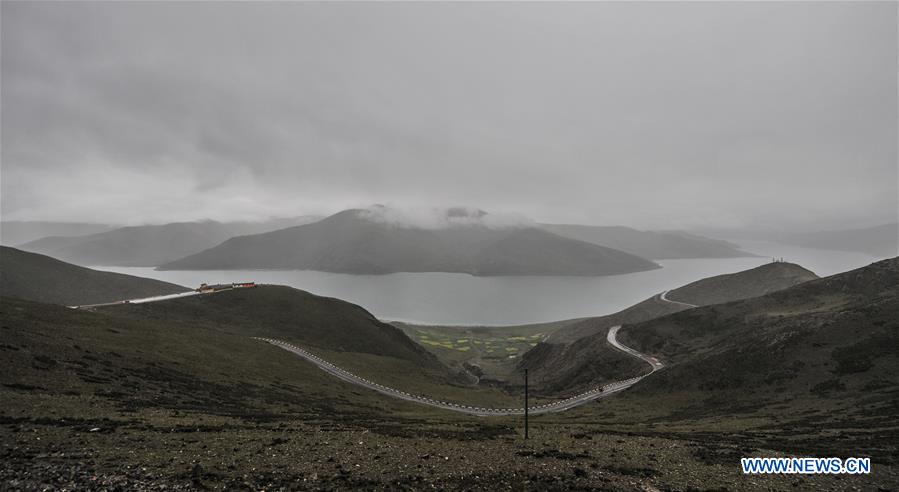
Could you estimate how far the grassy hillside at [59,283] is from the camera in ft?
379

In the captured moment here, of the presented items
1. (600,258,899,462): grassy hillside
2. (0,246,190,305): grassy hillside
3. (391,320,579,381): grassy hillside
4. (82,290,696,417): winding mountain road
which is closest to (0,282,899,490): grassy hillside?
(600,258,899,462): grassy hillside

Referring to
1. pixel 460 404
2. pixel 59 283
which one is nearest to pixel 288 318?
pixel 460 404

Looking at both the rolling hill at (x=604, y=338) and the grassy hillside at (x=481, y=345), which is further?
the grassy hillside at (x=481, y=345)

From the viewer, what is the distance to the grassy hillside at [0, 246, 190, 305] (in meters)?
116

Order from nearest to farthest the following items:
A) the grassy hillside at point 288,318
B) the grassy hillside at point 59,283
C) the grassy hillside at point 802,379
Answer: the grassy hillside at point 802,379 → the grassy hillside at point 288,318 → the grassy hillside at point 59,283

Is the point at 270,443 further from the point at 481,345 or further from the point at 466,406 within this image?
the point at 481,345

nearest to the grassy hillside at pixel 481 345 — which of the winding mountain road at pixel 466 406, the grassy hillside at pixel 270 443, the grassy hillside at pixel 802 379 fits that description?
the winding mountain road at pixel 466 406

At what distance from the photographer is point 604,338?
331 feet

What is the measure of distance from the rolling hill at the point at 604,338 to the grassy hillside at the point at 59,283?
141 metres

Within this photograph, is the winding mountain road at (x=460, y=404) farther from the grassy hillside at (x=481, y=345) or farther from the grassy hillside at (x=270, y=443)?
the grassy hillside at (x=481, y=345)

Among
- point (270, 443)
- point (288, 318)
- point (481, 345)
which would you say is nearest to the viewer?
point (270, 443)

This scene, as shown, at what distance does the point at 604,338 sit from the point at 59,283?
177537 millimetres

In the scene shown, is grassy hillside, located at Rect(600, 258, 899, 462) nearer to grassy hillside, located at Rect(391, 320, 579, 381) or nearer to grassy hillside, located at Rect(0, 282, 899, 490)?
grassy hillside, located at Rect(0, 282, 899, 490)

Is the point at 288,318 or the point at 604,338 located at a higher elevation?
the point at 288,318
